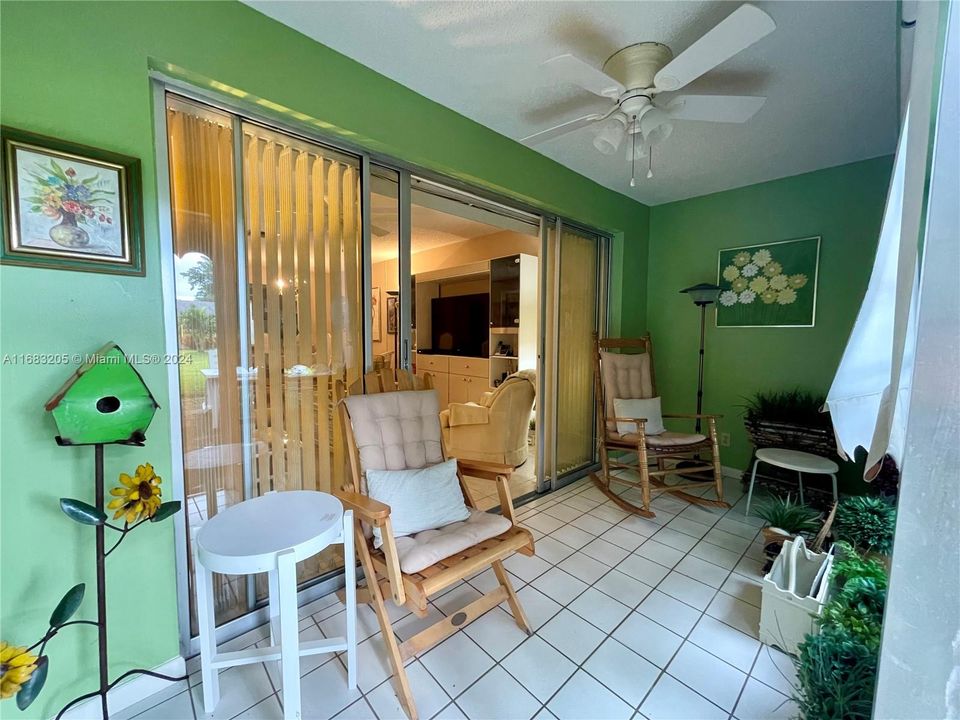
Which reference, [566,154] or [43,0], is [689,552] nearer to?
[566,154]

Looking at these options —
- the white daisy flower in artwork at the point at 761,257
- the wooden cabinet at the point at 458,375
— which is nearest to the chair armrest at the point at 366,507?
the wooden cabinet at the point at 458,375

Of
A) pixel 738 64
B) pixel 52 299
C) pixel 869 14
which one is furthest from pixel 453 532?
pixel 869 14

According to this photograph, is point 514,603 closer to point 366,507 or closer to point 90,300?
point 366,507

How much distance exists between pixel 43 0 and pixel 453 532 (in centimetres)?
210

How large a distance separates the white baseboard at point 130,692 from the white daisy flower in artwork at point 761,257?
4.26m

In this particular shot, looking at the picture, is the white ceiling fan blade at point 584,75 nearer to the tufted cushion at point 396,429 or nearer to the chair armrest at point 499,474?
the tufted cushion at point 396,429

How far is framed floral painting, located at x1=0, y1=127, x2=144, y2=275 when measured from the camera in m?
1.03

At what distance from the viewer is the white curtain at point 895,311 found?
0.60 metres

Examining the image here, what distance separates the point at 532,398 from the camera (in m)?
3.35

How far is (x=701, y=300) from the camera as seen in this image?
3.12 m

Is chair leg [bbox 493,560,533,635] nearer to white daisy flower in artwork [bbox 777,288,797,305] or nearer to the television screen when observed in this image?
white daisy flower in artwork [bbox 777,288,797,305]

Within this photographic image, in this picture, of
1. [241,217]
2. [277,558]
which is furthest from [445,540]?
[241,217]

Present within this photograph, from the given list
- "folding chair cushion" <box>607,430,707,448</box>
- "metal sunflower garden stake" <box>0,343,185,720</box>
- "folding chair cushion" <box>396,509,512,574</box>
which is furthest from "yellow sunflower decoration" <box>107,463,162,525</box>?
"folding chair cushion" <box>607,430,707,448</box>

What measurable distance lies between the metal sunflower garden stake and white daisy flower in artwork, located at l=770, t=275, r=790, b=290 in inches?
155
